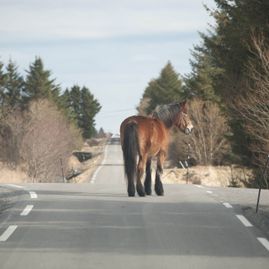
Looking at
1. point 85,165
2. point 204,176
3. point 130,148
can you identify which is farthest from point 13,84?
point 130,148

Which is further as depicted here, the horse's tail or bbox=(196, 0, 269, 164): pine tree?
bbox=(196, 0, 269, 164): pine tree

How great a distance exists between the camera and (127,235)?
412 inches

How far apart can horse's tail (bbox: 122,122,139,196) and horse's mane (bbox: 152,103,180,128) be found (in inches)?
58.9

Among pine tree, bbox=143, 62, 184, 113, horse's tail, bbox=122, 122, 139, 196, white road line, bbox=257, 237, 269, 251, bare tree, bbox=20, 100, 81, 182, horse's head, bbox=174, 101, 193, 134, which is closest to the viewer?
white road line, bbox=257, 237, 269, 251

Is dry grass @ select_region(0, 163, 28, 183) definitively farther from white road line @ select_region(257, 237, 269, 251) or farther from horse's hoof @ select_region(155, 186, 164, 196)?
white road line @ select_region(257, 237, 269, 251)

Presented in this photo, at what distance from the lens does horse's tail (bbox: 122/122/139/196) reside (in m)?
16.0

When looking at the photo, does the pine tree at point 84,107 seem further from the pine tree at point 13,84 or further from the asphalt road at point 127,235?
the asphalt road at point 127,235

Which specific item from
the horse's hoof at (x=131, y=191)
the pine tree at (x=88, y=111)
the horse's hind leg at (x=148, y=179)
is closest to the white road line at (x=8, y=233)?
the horse's hoof at (x=131, y=191)

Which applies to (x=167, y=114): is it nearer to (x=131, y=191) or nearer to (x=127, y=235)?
(x=131, y=191)

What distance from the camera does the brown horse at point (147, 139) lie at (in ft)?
52.9

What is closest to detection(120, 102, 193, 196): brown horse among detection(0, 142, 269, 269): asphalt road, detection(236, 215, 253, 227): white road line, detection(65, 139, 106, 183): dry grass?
detection(0, 142, 269, 269): asphalt road

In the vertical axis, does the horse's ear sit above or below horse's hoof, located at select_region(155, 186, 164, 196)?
above

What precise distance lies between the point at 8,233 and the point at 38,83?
7731cm

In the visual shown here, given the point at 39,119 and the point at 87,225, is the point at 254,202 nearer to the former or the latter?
the point at 87,225
